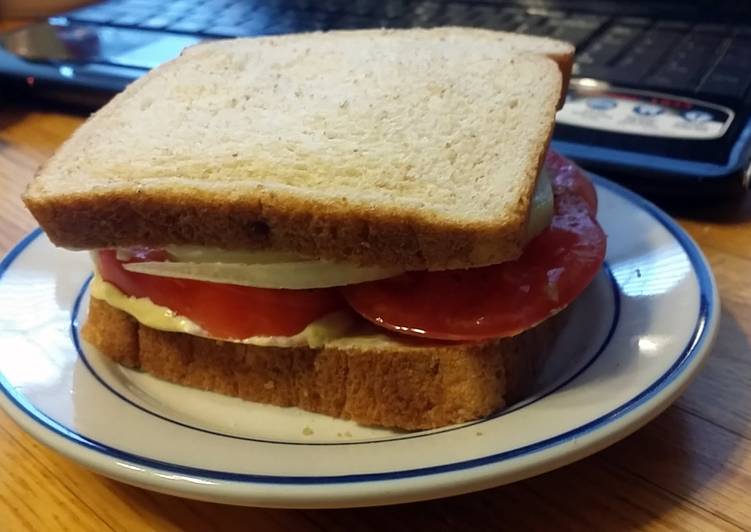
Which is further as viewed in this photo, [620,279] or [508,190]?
[620,279]

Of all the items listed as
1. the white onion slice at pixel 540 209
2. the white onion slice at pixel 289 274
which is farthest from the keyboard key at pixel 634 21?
the white onion slice at pixel 289 274

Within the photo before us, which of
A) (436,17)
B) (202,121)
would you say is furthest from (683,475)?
(436,17)

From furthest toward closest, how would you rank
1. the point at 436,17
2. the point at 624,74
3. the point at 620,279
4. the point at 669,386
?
the point at 436,17
the point at 624,74
the point at 620,279
the point at 669,386

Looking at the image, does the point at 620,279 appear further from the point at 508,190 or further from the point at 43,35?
the point at 43,35

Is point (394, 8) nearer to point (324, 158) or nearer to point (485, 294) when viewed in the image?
point (324, 158)

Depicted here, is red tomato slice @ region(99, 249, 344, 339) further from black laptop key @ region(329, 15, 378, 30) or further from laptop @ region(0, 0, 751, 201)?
black laptop key @ region(329, 15, 378, 30)

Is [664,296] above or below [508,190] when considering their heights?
below
